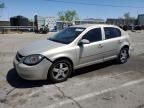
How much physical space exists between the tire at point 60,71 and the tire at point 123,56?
8.30 feet

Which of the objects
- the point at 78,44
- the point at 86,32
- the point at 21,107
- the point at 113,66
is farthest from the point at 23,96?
the point at 113,66

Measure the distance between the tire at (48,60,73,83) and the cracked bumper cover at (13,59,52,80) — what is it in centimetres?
16

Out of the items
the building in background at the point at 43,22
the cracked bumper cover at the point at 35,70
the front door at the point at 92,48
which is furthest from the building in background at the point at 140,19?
the cracked bumper cover at the point at 35,70

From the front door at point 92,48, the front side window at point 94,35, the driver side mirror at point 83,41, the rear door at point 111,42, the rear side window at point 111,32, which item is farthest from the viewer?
the rear side window at point 111,32

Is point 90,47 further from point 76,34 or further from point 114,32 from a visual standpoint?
point 114,32

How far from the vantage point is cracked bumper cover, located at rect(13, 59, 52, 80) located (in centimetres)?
541

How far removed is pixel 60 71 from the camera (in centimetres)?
586

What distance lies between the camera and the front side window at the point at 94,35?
A: 259 inches

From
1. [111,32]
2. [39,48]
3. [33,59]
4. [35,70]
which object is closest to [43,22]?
[111,32]

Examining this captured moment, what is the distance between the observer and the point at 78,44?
245 inches

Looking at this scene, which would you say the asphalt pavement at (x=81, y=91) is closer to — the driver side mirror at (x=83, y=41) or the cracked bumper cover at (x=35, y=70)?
the cracked bumper cover at (x=35, y=70)

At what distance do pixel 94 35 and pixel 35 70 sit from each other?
2.36 meters

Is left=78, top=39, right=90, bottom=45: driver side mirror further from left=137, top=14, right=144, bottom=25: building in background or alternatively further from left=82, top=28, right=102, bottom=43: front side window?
left=137, top=14, right=144, bottom=25: building in background

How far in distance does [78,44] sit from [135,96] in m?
2.24
